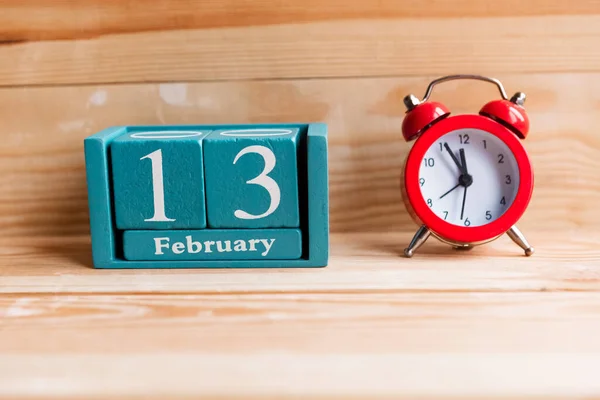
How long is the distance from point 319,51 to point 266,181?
9.7 inches

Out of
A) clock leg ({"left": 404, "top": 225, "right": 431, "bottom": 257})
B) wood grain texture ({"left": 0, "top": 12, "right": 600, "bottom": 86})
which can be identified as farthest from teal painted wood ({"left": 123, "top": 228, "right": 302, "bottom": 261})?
wood grain texture ({"left": 0, "top": 12, "right": 600, "bottom": 86})

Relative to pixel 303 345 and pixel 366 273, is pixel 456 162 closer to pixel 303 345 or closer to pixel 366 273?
pixel 366 273

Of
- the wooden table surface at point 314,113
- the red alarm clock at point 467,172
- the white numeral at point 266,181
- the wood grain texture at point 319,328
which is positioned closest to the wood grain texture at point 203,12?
the wooden table surface at point 314,113

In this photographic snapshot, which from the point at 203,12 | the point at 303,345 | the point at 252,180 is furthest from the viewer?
the point at 203,12

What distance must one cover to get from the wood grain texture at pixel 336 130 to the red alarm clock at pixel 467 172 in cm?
11

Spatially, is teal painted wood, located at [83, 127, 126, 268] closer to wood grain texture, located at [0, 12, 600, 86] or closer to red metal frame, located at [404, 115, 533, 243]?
wood grain texture, located at [0, 12, 600, 86]

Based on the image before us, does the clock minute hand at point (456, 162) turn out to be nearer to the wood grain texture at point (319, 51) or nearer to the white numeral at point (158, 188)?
the wood grain texture at point (319, 51)

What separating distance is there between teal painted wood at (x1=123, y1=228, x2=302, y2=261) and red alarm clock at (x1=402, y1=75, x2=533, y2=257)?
6.9 inches

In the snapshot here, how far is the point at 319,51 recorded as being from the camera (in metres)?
0.94

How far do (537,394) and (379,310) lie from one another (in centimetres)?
20

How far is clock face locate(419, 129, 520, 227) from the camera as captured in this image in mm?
859

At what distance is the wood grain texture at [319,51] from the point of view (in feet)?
3.03

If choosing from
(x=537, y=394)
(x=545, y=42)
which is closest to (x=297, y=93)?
(x=545, y=42)

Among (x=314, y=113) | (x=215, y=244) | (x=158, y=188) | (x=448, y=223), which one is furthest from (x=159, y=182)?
(x=448, y=223)
